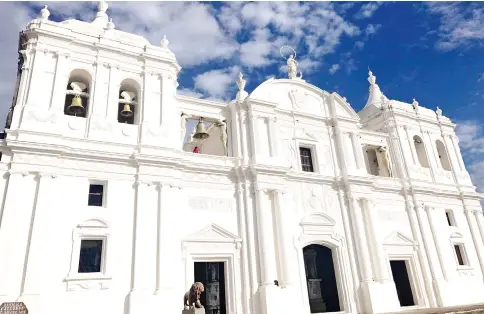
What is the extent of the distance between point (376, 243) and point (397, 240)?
2.02m

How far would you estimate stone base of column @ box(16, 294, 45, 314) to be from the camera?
10547mm

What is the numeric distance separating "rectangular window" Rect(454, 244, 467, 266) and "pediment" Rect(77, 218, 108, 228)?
18206mm

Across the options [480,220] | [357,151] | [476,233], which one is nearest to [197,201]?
[357,151]

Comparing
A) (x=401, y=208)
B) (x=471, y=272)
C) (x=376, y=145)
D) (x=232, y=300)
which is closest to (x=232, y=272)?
(x=232, y=300)

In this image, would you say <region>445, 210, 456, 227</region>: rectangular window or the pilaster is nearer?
the pilaster

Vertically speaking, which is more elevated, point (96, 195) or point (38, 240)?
point (96, 195)

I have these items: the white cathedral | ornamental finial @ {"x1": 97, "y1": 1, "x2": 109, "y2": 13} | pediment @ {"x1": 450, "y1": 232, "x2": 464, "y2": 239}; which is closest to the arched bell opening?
the white cathedral

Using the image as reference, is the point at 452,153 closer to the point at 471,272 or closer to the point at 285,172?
the point at 471,272

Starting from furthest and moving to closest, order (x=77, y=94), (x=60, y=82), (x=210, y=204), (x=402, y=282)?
(x=402, y=282) < (x=210, y=204) < (x=77, y=94) < (x=60, y=82)

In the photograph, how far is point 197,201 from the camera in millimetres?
14633

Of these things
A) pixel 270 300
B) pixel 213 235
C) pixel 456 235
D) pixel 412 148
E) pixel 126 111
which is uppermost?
pixel 412 148

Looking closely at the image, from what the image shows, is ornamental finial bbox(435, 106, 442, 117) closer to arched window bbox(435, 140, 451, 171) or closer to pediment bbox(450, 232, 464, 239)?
arched window bbox(435, 140, 451, 171)

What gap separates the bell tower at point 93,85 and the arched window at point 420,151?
15.1m

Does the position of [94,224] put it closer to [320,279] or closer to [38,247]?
[38,247]
